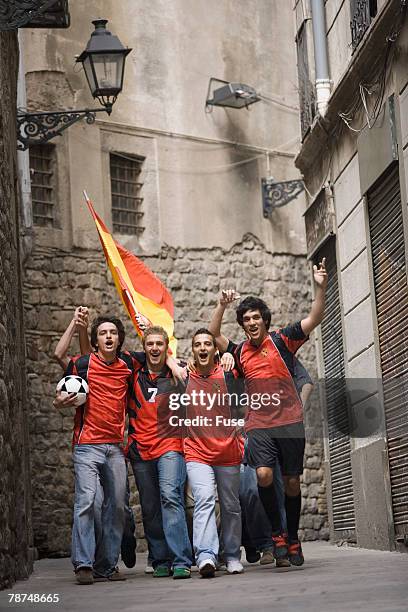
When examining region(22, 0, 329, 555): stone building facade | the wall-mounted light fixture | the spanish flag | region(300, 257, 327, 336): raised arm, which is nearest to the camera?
region(300, 257, 327, 336): raised arm

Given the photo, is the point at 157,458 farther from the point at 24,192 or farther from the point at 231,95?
the point at 231,95

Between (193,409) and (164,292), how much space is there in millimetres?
4718

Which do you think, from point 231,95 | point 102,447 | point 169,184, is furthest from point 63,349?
point 231,95

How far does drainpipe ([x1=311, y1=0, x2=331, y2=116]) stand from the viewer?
15641mm

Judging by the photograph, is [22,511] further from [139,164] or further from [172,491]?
[139,164]

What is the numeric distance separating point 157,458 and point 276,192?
13.9 meters

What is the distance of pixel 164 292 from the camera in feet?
48.7

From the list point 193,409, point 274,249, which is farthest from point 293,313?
point 193,409

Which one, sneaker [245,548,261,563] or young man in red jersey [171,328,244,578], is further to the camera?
sneaker [245,548,261,563]

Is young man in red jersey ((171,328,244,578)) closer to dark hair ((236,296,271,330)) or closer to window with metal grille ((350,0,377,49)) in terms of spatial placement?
dark hair ((236,296,271,330))

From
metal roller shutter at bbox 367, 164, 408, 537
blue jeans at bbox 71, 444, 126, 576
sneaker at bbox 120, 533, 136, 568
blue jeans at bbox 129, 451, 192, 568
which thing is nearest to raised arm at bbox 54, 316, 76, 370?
blue jeans at bbox 71, 444, 126, 576

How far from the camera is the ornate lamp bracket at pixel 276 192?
2372 cm

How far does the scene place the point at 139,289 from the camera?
1494 centimetres

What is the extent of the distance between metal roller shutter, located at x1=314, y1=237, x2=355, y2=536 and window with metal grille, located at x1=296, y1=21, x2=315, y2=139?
1.55 meters
